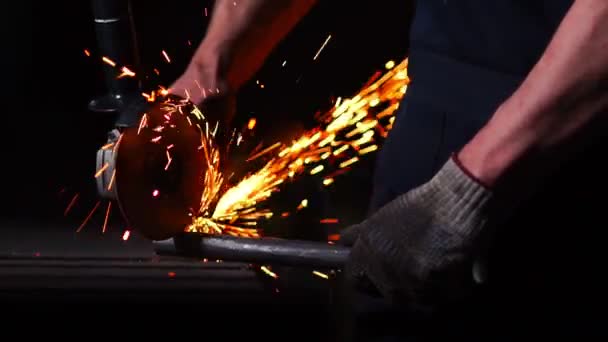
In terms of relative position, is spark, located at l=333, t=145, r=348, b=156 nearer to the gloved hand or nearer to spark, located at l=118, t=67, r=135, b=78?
spark, located at l=118, t=67, r=135, b=78

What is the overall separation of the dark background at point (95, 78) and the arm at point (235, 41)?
73 centimetres

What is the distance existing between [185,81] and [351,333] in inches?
26.7

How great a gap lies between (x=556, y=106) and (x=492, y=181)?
0.12m

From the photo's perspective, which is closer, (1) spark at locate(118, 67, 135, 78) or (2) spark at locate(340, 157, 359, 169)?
(1) spark at locate(118, 67, 135, 78)

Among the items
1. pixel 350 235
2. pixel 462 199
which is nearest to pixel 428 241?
pixel 462 199

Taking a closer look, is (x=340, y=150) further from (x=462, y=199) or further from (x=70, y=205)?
(x=462, y=199)

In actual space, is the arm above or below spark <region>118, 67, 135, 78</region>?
below

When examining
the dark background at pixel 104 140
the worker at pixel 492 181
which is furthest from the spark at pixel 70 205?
the worker at pixel 492 181

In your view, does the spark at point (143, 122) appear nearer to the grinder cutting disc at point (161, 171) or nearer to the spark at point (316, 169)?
the grinder cutting disc at point (161, 171)

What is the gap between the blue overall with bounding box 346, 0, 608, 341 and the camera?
1224 millimetres

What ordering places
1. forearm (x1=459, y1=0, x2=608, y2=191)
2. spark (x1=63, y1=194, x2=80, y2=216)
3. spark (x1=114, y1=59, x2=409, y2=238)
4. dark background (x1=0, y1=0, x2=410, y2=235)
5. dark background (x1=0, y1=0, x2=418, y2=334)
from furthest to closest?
spark (x1=63, y1=194, x2=80, y2=216) < dark background (x1=0, y1=0, x2=410, y2=235) < spark (x1=114, y1=59, x2=409, y2=238) < dark background (x1=0, y1=0, x2=418, y2=334) < forearm (x1=459, y1=0, x2=608, y2=191)

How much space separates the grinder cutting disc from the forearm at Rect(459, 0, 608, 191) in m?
0.62

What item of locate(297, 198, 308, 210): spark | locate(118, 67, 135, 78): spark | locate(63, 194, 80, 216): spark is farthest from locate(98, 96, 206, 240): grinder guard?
locate(63, 194, 80, 216): spark

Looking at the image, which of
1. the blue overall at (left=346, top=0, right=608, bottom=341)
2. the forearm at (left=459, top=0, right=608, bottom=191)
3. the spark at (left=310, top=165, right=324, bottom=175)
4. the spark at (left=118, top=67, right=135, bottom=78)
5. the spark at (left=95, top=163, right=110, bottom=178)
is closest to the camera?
the forearm at (left=459, top=0, right=608, bottom=191)
